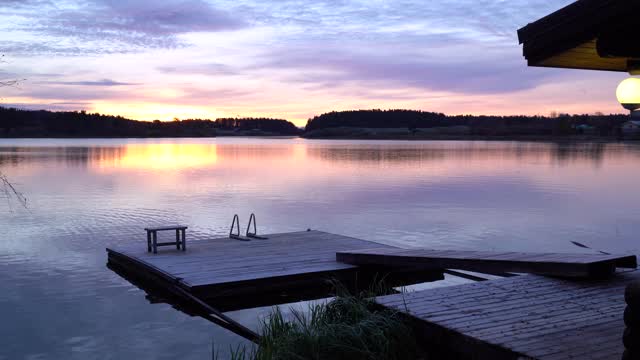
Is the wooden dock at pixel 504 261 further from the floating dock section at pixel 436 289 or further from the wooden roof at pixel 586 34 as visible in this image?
the wooden roof at pixel 586 34

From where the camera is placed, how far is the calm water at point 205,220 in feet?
27.0

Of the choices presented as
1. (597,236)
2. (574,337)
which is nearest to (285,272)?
(574,337)

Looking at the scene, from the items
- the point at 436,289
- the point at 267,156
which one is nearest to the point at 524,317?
the point at 436,289

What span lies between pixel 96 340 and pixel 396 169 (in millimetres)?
31166

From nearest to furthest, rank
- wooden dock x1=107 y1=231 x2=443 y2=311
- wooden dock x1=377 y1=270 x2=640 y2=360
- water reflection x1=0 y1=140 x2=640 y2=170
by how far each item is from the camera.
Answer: wooden dock x1=377 y1=270 x2=640 y2=360, wooden dock x1=107 y1=231 x2=443 y2=311, water reflection x1=0 y1=140 x2=640 y2=170

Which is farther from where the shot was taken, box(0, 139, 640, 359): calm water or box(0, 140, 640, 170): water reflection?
box(0, 140, 640, 170): water reflection

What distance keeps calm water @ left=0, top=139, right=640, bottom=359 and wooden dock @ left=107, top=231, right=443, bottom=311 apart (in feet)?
1.31

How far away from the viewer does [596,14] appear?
3.52 meters

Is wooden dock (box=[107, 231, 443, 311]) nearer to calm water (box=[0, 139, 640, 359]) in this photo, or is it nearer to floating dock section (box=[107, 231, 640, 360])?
floating dock section (box=[107, 231, 640, 360])

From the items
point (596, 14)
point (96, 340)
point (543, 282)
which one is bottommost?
point (96, 340)

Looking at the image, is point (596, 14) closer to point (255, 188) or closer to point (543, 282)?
point (543, 282)

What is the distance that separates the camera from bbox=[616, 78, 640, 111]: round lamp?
3.92 meters

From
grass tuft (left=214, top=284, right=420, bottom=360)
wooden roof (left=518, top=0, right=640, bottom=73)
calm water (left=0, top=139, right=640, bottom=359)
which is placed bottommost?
calm water (left=0, top=139, right=640, bottom=359)

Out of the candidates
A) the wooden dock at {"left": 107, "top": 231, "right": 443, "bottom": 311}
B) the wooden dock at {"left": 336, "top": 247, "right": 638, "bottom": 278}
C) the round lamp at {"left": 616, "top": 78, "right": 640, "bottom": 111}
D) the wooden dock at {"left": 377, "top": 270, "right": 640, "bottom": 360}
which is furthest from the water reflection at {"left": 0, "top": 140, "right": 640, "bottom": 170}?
the round lamp at {"left": 616, "top": 78, "right": 640, "bottom": 111}
